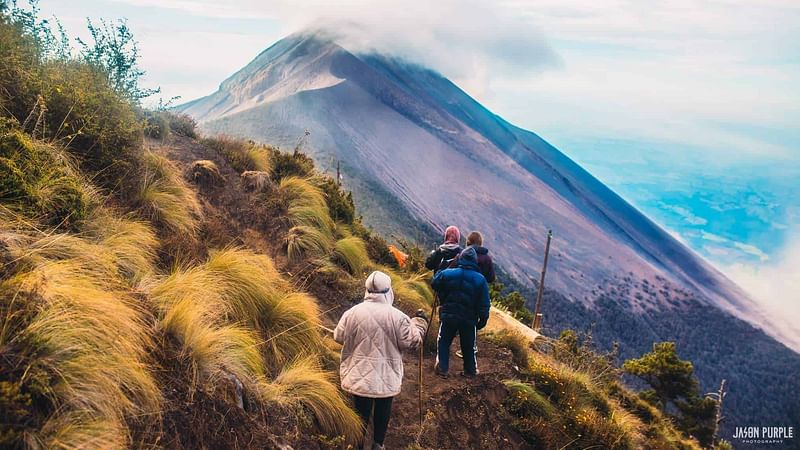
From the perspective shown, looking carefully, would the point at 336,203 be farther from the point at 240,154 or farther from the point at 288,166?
the point at 240,154

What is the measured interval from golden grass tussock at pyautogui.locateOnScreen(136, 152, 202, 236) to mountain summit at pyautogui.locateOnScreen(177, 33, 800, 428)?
60033 mm

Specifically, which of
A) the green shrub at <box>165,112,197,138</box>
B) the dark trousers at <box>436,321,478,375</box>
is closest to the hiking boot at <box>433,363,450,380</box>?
the dark trousers at <box>436,321,478,375</box>

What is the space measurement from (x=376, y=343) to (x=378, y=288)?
0.49 meters

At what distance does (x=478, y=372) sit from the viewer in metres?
7.68

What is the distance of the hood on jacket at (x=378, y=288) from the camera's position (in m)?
4.87

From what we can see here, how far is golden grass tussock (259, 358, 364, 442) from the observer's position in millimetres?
4840

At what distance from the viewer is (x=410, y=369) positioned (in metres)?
7.41

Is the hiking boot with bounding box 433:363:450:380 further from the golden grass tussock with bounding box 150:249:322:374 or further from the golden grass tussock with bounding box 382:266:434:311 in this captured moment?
A: the golden grass tussock with bounding box 382:266:434:311

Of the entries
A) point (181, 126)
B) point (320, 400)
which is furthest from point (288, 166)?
point (320, 400)

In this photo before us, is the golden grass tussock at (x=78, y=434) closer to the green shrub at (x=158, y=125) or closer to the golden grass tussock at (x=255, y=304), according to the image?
the golden grass tussock at (x=255, y=304)

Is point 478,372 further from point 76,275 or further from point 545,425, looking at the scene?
point 76,275

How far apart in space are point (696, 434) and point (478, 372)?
23.8 m

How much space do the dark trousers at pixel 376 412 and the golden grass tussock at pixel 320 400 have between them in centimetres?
8

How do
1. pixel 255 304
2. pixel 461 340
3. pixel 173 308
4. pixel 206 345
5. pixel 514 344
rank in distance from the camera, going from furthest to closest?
pixel 514 344 → pixel 461 340 → pixel 255 304 → pixel 173 308 → pixel 206 345
